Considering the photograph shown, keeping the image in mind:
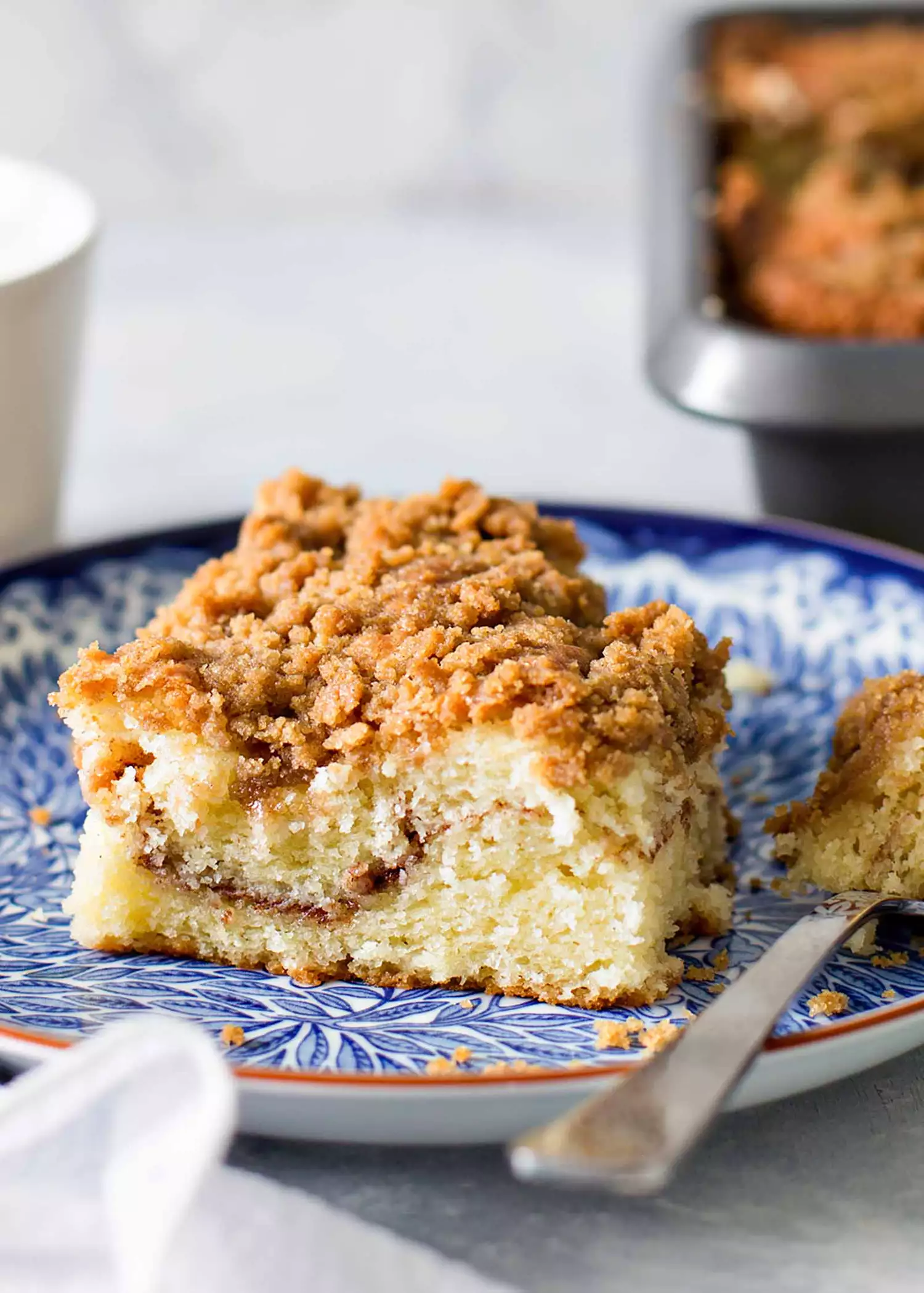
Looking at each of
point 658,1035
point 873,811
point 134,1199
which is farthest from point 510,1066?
point 873,811

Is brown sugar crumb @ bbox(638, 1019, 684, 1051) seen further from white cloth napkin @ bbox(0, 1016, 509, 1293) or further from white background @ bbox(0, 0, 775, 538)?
white background @ bbox(0, 0, 775, 538)

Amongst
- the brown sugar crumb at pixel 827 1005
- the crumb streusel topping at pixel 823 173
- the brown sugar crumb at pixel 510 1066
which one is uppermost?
the crumb streusel topping at pixel 823 173

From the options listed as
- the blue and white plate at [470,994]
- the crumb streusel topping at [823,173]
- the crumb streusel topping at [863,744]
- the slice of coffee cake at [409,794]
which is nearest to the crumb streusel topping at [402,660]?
the slice of coffee cake at [409,794]

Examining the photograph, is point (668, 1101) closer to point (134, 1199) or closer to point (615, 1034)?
point (615, 1034)

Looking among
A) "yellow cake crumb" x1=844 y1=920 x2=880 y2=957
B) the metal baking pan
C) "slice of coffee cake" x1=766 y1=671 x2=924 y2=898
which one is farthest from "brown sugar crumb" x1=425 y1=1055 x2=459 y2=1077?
the metal baking pan

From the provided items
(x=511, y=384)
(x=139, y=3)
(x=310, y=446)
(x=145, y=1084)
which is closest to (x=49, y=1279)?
(x=145, y=1084)

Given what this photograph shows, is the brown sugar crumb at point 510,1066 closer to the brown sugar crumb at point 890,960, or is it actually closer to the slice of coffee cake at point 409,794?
the slice of coffee cake at point 409,794

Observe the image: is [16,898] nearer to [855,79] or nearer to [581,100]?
[855,79]
